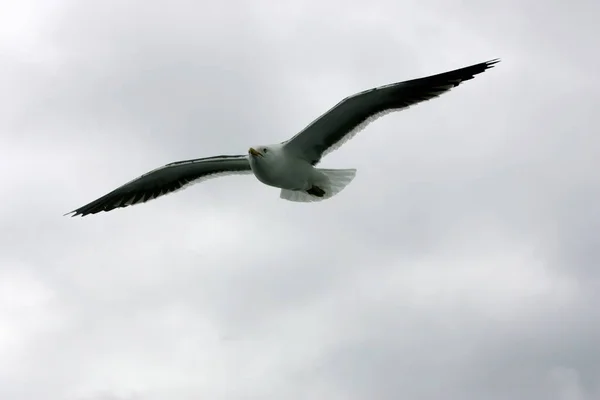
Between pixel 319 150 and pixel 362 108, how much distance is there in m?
1.27

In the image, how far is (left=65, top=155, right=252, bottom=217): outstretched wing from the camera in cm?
1677

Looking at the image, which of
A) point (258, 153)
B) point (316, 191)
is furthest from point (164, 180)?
point (258, 153)

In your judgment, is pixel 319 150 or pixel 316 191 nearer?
pixel 319 150

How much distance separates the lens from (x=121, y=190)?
17578 mm

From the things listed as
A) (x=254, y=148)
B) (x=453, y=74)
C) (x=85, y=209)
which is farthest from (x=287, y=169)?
(x=85, y=209)

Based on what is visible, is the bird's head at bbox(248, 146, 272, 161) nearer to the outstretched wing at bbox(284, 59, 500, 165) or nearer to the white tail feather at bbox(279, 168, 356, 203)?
the outstretched wing at bbox(284, 59, 500, 165)

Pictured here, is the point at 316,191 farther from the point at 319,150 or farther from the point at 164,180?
the point at 164,180

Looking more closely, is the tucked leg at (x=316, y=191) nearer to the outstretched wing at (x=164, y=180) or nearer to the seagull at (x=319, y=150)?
the seagull at (x=319, y=150)

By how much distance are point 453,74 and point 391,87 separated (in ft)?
3.49

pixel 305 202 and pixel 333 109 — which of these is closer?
pixel 333 109

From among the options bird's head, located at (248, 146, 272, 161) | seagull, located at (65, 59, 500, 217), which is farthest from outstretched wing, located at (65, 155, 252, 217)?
bird's head, located at (248, 146, 272, 161)

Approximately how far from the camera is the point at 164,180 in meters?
17.5

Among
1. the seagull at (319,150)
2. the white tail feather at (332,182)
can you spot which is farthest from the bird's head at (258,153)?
the white tail feather at (332,182)

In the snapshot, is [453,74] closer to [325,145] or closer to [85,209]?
[325,145]
